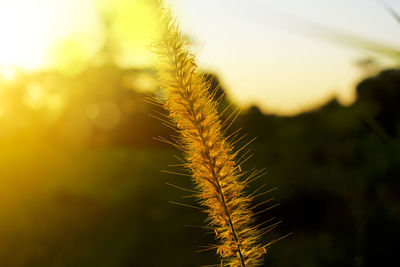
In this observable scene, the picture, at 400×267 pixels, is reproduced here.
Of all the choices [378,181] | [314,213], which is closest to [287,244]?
[314,213]

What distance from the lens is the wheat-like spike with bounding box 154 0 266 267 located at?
987 mm

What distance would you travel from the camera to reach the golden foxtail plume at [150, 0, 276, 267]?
99 centimetres

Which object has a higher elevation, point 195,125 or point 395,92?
point 395,92

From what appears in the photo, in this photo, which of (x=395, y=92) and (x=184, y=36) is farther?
(x=395, y=92)

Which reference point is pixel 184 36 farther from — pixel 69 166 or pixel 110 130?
pixel 110 130

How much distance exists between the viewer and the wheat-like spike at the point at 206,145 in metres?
0.99

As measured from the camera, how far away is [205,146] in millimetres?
1047

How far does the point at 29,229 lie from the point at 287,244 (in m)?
4.92

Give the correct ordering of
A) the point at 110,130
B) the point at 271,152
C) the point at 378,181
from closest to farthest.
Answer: the point at 378,181, the point at 271,152, the point at 110,130

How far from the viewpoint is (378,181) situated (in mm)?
5992

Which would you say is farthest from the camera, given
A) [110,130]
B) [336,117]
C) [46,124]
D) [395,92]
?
[110,130]

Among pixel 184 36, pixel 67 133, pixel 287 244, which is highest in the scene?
pixel 67 133

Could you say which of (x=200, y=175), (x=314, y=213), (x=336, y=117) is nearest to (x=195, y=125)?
(x=200, y=175)

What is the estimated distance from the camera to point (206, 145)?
105 cm
